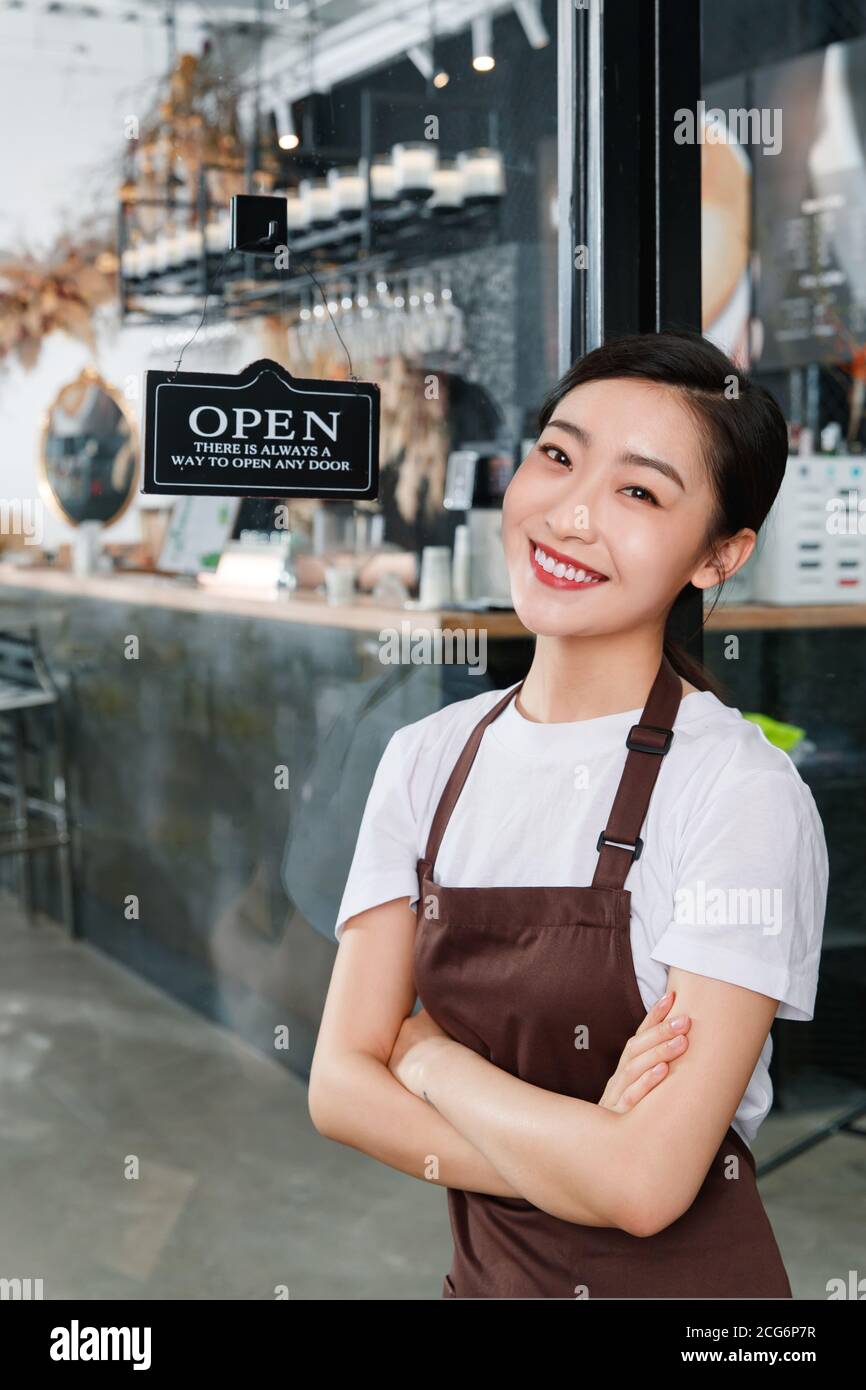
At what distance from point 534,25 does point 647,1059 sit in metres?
1.22

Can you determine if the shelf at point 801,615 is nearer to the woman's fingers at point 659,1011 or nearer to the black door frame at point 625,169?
the black door frame at point 625,169

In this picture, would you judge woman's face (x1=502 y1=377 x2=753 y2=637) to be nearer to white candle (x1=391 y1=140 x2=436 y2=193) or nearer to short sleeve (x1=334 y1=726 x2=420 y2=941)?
short sleeve (x1=334 y1=726 x2=420 y2=941)

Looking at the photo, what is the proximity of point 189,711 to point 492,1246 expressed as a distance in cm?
72

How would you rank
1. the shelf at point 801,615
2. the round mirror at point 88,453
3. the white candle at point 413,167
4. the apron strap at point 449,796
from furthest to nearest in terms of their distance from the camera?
1. the shelf at point 801,615
2. the white candle at point 413,167
3. the round mirror at point 88,453
4. the apron strap at point 449,796

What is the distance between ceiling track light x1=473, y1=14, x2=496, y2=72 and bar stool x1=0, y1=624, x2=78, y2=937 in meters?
0.83

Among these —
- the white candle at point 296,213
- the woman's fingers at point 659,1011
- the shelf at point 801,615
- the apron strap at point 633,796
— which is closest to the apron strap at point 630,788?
the apron strap at point 633,796

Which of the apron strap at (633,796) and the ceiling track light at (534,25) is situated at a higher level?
the ceiling track light at (534,25)

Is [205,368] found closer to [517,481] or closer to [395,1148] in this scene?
[517,481]

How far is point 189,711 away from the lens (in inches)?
68.3

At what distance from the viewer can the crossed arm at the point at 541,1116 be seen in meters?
1.15

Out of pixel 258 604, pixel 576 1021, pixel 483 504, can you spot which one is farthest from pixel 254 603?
pixel 576 1021

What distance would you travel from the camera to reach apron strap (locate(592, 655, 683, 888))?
1.26m

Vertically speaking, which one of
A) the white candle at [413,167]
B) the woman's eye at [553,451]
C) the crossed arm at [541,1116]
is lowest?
the crossed arm at [541,1116]
